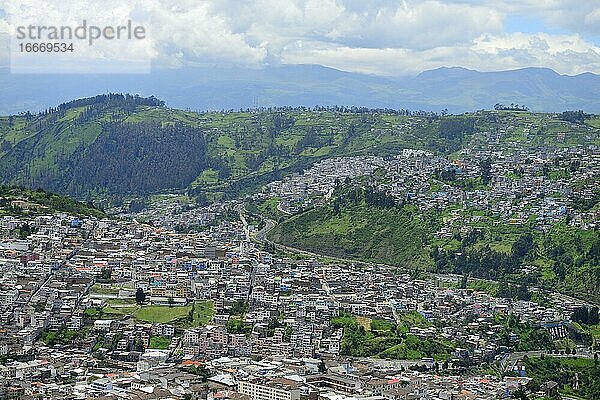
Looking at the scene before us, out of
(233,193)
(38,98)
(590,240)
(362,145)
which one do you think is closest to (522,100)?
(38,98)

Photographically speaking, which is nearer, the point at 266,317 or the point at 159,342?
the point at 159,342

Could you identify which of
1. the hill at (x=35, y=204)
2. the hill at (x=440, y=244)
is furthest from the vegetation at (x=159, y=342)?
the hill at (x=35, y=204)

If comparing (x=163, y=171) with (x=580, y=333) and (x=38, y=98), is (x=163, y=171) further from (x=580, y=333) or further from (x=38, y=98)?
(x=38, y=98)

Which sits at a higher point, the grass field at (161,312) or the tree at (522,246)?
the tree at (522,246)

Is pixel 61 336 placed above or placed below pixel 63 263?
below

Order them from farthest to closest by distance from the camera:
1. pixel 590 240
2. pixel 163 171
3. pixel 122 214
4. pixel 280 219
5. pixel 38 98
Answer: pixel 38 98 → pixel 163 171 → pixel 122 214 → pixel 280 219 → pixel 590 240

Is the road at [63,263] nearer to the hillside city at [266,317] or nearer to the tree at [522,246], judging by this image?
the hillside city at [266,317]

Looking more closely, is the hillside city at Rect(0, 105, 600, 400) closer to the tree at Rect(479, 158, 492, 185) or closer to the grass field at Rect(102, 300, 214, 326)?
the grass field at Rect(102, 300, 214, 326)

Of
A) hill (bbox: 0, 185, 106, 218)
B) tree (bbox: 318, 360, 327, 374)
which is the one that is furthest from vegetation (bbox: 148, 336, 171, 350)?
hill (bbox: 0, 185, 106, 218)

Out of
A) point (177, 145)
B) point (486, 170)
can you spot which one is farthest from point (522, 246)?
point (177, 145)

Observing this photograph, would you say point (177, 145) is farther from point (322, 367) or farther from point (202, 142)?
point (322, 367)

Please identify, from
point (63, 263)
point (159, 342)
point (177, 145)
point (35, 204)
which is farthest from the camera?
point (177, 145)
